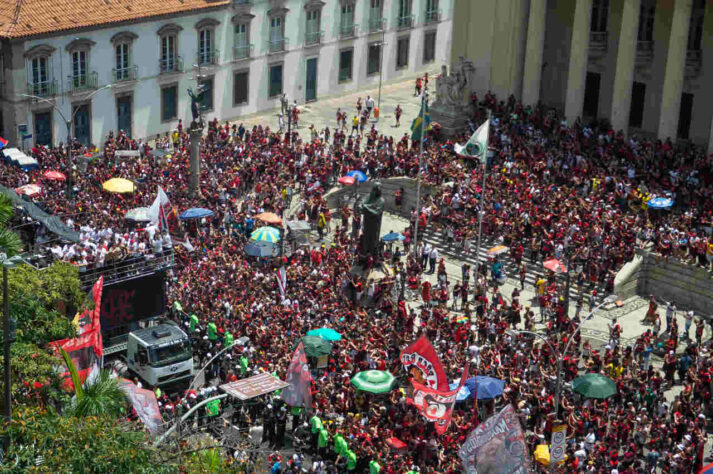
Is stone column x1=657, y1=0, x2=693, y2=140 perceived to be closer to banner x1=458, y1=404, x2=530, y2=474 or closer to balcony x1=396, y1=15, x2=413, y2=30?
balcony x1=396, y1=15, x2=413, y2=30

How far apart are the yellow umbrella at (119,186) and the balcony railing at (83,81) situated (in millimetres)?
10580

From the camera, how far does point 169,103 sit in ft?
244

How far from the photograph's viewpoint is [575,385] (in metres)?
41.4

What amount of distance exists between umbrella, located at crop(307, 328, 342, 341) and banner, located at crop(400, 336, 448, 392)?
5.28 meters

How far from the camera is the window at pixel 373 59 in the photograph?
3408 inches

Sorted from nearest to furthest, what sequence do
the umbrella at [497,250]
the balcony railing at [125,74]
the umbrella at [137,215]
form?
the umbrella at [497,250], the umbrella at [137,215], the balcony railing at [125,74]

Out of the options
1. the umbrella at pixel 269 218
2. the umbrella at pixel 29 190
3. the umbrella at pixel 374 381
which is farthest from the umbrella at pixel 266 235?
the umbrella at pixel 374 381

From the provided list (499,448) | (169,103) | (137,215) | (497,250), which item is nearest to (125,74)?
(169,103)

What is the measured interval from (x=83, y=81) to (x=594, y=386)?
39045 millimetres

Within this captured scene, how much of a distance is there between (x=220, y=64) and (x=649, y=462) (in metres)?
45.6

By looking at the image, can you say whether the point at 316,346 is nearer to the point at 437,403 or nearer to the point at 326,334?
the point at 326,334

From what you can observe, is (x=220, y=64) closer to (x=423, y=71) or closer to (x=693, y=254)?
(x=423, y=71)

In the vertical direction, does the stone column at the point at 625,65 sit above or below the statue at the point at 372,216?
above

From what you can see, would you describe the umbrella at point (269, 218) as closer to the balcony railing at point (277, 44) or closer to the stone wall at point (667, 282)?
the stone wall at point (667, 282)
